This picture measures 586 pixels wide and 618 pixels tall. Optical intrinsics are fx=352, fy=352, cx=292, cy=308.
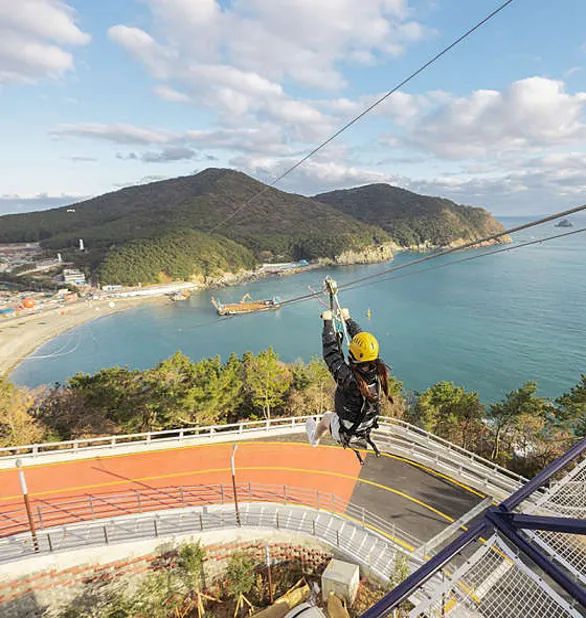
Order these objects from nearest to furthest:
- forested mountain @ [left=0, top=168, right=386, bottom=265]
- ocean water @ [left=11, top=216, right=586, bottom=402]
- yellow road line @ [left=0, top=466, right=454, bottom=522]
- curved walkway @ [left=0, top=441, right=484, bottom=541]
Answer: curved walkway @ [left=0, top=441, right=484, bottom=541]
yellow road line @ [left=0, top=466, right=454, bottom=522]
ocean water @ [left=11, top=216, right=586, bottom=402]
forested mountain @ [left=0, top=168, right=386, bottom=265]

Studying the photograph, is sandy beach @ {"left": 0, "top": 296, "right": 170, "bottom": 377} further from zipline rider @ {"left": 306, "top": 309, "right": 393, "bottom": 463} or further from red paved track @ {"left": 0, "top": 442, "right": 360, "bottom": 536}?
zipline rider @ {"left": 306, "top": 309, "right": 393, "bottom": 463}

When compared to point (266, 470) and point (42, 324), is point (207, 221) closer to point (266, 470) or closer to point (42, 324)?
point (42, 324)

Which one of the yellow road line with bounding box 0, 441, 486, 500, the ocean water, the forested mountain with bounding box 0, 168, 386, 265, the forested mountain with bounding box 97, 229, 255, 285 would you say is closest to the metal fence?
the yellow road line with bounding box 0, 441, 486, 500

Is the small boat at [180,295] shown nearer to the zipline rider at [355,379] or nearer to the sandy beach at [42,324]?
the sandy beach at [42,324]

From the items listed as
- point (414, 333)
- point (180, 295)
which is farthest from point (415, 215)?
point (414, 333)

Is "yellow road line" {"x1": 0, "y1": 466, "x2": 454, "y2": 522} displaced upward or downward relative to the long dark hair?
downward

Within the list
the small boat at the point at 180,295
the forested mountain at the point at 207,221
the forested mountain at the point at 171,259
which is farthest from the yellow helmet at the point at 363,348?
the forested mountain at the point at 207,221
